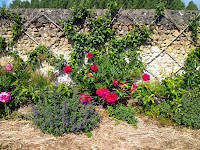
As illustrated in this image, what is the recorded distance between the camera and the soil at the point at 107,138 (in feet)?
7.61

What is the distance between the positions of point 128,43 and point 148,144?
9.62 feet

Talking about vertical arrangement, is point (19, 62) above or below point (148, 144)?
above

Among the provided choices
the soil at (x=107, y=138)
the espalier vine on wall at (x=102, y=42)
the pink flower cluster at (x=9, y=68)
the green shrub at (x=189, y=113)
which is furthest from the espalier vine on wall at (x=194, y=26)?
the pink flower cluster at (x=9, y=68)

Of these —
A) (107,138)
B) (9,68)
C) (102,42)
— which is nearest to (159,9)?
(102,42)

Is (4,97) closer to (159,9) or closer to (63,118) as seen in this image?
(63,118)

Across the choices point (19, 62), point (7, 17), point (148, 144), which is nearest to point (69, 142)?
point (148, 144)

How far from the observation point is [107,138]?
2.52m

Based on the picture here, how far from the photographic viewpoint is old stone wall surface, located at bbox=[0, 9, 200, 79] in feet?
15.0

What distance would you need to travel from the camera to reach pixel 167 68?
4.77 meters

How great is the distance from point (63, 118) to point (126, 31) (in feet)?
10.4

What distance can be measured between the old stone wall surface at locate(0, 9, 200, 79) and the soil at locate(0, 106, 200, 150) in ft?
7.26

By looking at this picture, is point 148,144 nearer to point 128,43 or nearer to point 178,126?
point 178,126

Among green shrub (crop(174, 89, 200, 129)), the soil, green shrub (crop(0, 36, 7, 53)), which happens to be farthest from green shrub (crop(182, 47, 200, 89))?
green shrub (crop(0, 36, 7, 53))

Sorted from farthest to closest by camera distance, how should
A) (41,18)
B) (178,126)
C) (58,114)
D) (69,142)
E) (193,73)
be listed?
(41,18)
(193,73)
(178,126)
(58,114)
(69,142)
